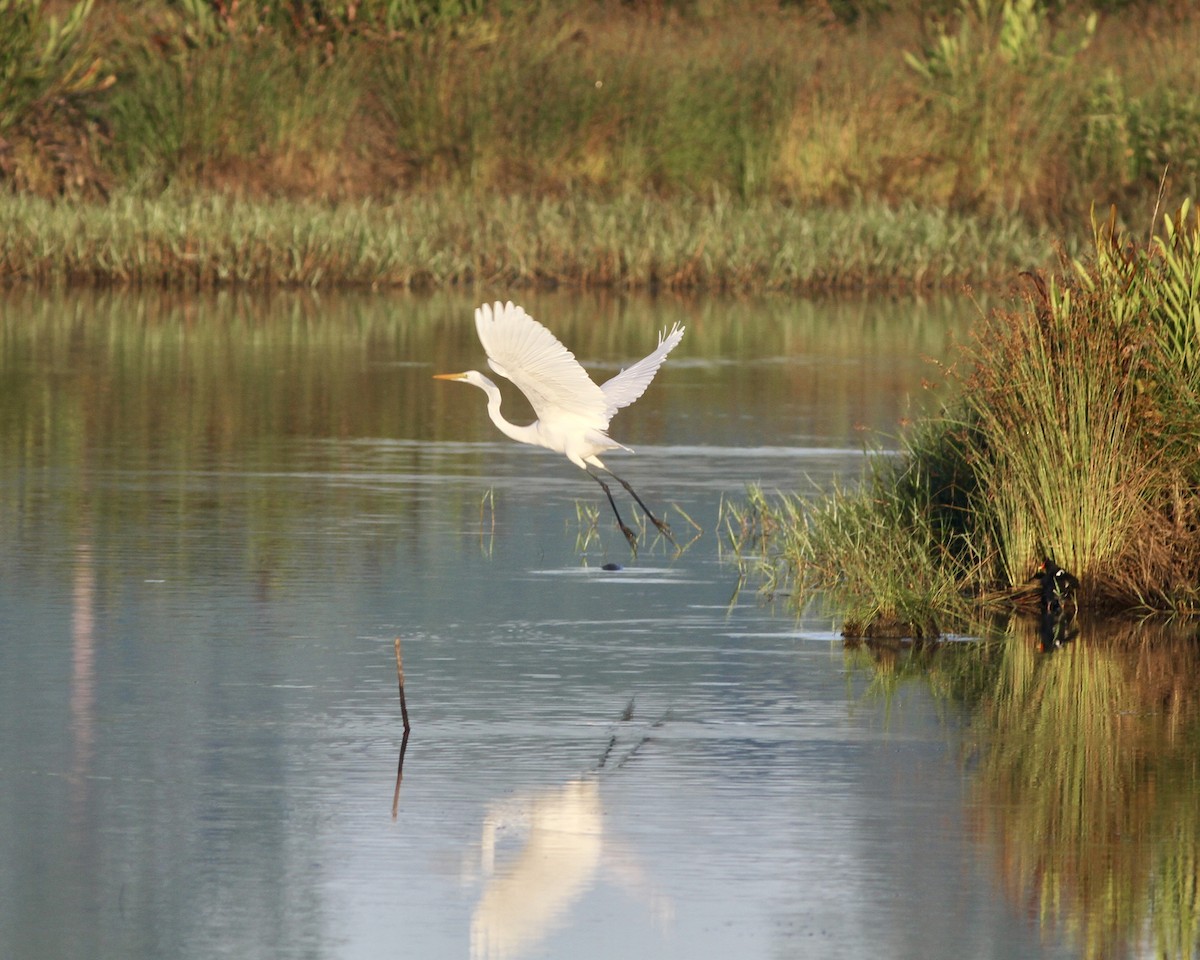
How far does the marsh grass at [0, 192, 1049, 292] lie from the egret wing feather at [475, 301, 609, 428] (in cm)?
1483

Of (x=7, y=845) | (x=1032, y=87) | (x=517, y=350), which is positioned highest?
(x=1032, y=87)

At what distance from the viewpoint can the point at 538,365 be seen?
11.3 metres

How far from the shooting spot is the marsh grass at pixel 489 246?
26203 mm

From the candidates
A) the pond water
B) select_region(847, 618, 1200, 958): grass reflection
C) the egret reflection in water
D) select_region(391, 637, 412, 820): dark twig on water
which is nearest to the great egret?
the pond water

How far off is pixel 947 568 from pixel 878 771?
3.08m

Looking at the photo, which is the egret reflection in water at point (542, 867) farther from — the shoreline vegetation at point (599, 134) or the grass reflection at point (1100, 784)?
the shoreline vegetation at point (599, 134)

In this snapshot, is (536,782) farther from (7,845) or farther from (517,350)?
(517,350)

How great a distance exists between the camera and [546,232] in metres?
27.4

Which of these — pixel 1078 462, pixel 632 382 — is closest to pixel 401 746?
pixel 1078 462

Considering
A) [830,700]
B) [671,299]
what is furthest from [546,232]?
[830,700]

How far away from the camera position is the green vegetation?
33.2 feet

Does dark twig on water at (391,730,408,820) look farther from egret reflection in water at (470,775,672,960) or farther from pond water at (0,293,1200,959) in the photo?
egret reflection in water at (470,775,672,960)

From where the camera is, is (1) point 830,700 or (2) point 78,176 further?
(2) point 78,176

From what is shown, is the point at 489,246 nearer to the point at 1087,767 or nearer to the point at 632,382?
the point at 632,382
